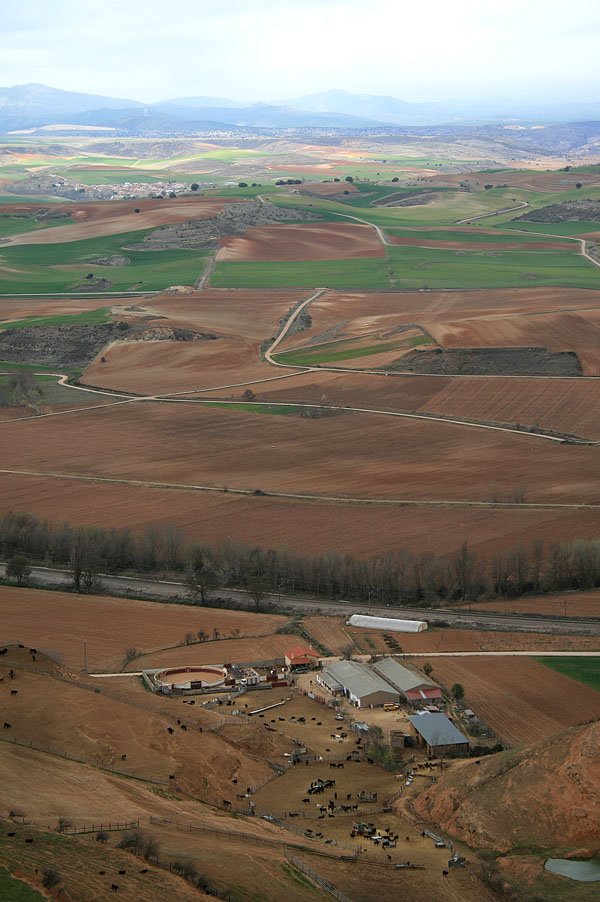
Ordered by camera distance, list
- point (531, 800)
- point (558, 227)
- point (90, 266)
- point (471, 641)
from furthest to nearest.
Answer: point (558, 227)
point (90, 266)
point (471, 641)
point (531, 800)

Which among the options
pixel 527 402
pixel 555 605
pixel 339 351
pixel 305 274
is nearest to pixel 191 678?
pixel 555 605

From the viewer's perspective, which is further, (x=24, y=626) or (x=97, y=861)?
(x=24, y=626)

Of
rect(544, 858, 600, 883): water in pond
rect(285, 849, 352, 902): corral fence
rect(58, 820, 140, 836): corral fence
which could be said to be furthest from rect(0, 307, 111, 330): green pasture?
rect(544, 858, 600, 883): water in pond

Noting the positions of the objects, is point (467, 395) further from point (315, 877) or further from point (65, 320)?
point (315, 877)

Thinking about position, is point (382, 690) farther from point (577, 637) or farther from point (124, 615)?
point (124, 615)

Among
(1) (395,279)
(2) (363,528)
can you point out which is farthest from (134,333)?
(2) (363,528)

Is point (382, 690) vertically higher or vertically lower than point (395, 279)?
lower
